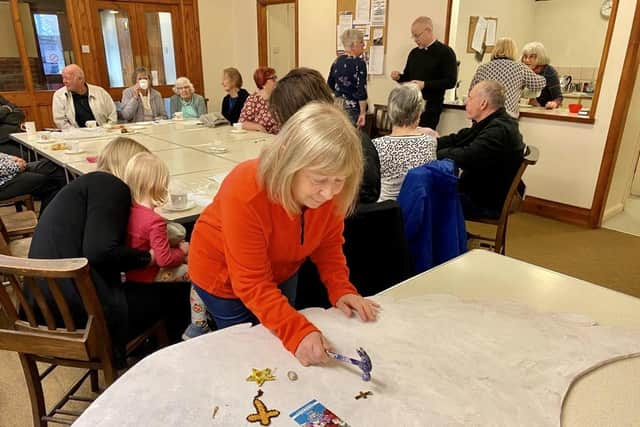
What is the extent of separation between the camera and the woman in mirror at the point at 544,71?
163 inches

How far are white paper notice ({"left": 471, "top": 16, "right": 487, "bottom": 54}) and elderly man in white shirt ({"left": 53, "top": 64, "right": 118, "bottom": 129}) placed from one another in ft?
12.6

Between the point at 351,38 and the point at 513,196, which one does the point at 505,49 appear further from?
the point at 513,196

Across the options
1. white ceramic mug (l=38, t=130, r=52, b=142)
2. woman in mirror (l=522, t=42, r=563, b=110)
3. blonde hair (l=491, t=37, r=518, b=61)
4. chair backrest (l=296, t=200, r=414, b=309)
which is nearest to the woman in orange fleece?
chair backrest (l=296, t=200, r=414, b=309)

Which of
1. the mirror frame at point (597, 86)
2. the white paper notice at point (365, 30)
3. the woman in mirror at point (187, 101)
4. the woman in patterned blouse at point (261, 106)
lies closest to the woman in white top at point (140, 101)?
the woman in mirror at point (187, 101)

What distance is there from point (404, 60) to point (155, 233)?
12.7 feet

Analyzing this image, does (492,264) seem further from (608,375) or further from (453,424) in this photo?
(453,424)

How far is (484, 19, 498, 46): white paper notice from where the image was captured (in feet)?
16.3

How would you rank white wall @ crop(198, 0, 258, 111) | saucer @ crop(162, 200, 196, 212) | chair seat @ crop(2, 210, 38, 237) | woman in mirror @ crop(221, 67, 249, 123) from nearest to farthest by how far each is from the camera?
1. saucer @ crop(162, 200, 196, 212)
2. chair seat @ crop(2, 210, 38, 237)
3. woman in mirror @ crop(221, 67, 249, 123)
4. white wall @ crop(198, 0, 258, 111)

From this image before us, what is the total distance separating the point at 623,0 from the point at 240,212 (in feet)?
12.1

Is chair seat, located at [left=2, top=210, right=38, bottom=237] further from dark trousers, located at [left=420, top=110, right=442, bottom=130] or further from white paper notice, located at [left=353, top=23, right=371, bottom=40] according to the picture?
white paper notice, located at [left=353, top=23, right=371, bottom=40]

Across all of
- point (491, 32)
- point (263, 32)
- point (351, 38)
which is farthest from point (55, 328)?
point (263, 32)

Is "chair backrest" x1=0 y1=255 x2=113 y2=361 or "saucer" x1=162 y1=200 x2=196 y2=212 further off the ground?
"saucer" x1=162 y1=200 x2=196 y2=212

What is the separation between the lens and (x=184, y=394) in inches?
31.9

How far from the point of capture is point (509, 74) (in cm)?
366
